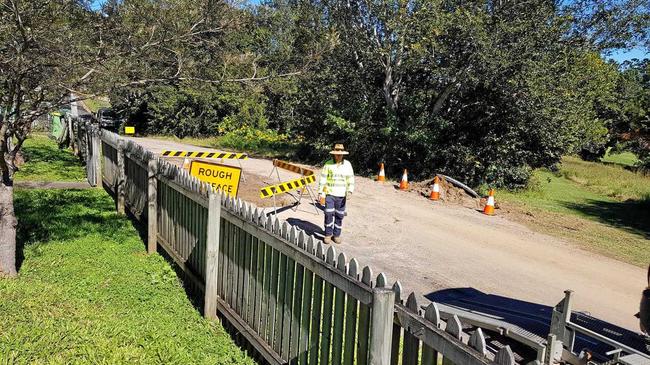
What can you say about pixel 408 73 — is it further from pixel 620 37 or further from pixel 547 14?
pixel 620 37

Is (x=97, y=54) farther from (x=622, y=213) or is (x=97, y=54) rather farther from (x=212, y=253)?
(x=622, y=213)

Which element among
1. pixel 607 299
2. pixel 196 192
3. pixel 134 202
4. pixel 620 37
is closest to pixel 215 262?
pixel 196 192

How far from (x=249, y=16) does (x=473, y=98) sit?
1443 centimetres

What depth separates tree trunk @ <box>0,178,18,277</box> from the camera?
6008 millimetres

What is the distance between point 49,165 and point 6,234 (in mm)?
11243

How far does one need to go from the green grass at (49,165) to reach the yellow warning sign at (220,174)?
21.1ft

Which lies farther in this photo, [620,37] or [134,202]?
[620,37]

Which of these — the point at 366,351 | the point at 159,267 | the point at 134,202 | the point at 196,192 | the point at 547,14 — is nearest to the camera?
the point at 366,351

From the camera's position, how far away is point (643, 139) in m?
27.2

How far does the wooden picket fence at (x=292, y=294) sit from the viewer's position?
2734mm

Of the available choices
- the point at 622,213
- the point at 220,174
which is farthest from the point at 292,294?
the point at 622,213

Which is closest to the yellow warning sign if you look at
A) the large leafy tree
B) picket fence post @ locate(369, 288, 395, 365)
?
picket fence post @ locate(369, 288, 395, 365)

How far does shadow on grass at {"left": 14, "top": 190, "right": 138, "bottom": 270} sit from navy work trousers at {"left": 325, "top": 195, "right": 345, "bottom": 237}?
3.45m

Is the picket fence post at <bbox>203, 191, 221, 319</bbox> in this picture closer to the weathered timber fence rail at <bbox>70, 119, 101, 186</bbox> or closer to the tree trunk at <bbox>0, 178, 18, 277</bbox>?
the tree trunk at <bbox>0, 178, 18, 277</bbox>
